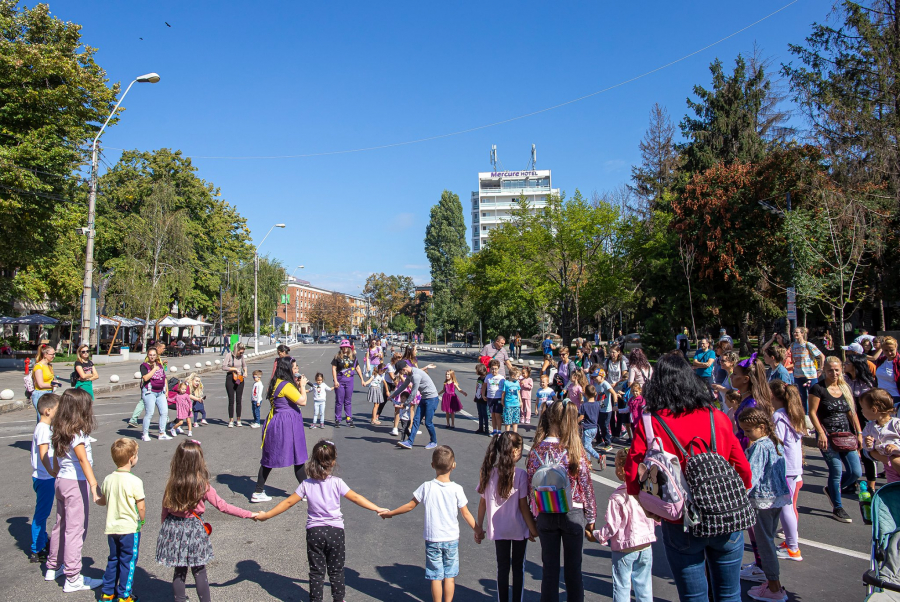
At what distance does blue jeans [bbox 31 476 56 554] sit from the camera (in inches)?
190

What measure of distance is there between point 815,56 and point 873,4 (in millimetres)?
2989

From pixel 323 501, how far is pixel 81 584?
2.19 m

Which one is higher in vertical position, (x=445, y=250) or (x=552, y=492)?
(x=445, y=250)

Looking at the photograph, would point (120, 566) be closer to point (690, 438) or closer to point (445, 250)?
point (690, 438)

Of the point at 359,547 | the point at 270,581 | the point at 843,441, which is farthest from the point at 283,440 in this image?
the point at 843,441

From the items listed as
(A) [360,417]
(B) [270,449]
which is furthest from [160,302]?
(B) [270,449]

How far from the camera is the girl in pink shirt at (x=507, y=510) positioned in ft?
12.9

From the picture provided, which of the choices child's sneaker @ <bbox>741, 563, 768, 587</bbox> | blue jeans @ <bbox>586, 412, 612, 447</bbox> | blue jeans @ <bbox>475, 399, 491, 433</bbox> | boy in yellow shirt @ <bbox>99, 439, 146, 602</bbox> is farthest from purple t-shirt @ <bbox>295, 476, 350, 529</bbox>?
blue jeans @ <bbox>475, 399, 491, 433</bbox>

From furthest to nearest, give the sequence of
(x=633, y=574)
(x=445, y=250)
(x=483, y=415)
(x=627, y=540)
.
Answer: (x=445, y=250)
(x=483, y=415)
(x=633, y=574)
(x=627, y=540)

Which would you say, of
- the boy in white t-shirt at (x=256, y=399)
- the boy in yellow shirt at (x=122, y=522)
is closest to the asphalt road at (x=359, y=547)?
the boy in yellow shirt at (x=122, y=522)

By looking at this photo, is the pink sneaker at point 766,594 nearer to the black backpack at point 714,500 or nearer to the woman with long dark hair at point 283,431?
the black backpack at point 714,500

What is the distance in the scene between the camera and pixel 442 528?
13.2ft

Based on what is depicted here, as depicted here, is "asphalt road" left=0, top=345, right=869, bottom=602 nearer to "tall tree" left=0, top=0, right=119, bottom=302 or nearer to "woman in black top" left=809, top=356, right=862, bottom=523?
"woman in black top" left=809, top=356, right=862, bottom=523

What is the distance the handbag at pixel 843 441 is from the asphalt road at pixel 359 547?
30.7 inches
